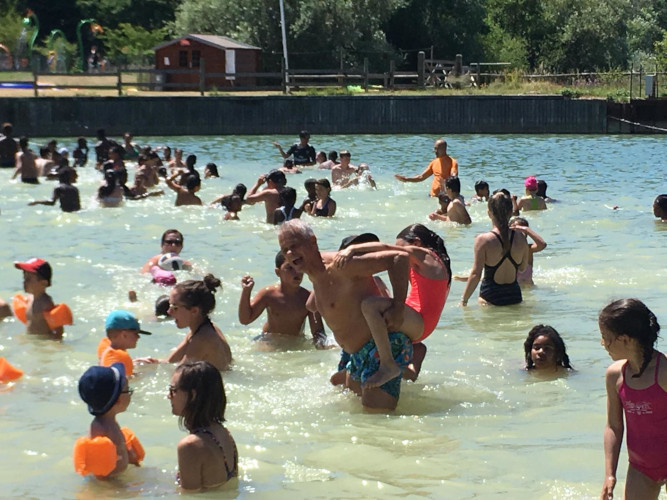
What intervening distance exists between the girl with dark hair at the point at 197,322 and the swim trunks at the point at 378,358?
104 cm

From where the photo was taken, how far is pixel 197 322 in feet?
25.0

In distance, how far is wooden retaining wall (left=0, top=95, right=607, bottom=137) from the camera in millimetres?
39031

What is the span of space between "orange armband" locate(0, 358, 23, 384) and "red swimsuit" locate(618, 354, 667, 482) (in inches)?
199

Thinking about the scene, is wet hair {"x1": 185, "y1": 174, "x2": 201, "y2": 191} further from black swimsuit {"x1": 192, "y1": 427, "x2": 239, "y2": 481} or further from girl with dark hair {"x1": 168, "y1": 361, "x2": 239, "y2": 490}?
girl with dark hair {"x1": 168, "y1": 361, "x2": 239, "y2": 490}

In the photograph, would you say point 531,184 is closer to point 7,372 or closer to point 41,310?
point 41,310

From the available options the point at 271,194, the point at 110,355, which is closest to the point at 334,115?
the point at 271,194

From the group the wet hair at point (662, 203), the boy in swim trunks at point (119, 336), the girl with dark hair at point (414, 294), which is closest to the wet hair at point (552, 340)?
the girl with dark hair at point (414, 294)

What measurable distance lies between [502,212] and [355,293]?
12.1ft

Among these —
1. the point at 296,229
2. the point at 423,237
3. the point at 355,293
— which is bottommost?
the point at 355,293

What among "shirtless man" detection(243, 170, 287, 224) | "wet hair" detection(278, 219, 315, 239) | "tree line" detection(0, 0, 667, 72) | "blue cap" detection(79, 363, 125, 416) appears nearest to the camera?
"blue cap" detection(79, 363, 125, 416)

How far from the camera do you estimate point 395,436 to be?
7.10m

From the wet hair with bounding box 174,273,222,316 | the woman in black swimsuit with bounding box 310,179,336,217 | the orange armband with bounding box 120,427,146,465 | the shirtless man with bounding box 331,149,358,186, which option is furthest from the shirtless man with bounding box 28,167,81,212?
the orange armband with bounding box 120,427,146,465

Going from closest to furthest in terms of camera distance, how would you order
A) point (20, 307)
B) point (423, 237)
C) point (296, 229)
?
point (296, 229)
point (423, 237)
point (20, 307)

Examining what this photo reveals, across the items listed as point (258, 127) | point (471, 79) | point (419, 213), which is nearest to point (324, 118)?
point (258, 127)
